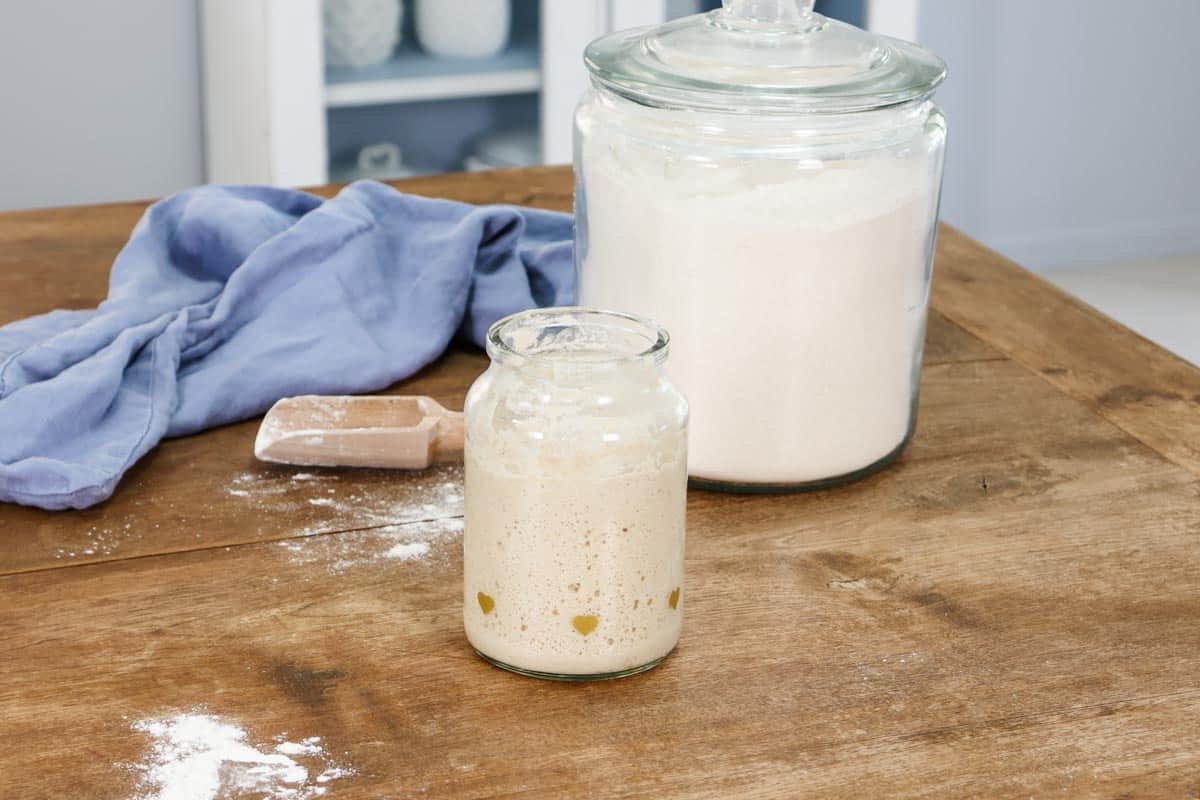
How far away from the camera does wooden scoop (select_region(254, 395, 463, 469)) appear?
0.77 m

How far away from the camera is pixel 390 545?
27.5 inches

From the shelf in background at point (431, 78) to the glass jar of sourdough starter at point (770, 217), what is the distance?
124cm

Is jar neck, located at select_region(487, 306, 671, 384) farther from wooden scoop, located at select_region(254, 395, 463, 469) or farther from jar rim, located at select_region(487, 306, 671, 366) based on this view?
wooden scoop, located at select_region(254, 395, 463, 469)

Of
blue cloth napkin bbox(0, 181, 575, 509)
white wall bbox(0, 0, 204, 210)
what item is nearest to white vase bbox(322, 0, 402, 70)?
white wall bbox(0, 0, 204, 210)

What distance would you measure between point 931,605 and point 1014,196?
8.63ft

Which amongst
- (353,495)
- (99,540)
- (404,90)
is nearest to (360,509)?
(353,495)

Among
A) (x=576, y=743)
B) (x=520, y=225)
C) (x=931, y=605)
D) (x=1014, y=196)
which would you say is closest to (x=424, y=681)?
(x=576, y=743)

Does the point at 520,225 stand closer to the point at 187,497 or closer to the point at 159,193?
the point at 187,497

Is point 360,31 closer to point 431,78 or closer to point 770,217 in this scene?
point 431,78

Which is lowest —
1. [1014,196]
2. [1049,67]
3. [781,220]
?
[1014,196]

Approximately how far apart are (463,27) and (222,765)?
159 centimetres

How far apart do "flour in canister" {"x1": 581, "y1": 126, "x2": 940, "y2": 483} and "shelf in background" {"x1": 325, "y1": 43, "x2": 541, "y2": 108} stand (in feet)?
4.12

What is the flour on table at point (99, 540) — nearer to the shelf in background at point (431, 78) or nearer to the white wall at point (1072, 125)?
the shelf in background at point (431, 78)

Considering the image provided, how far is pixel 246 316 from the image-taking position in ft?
3.05
